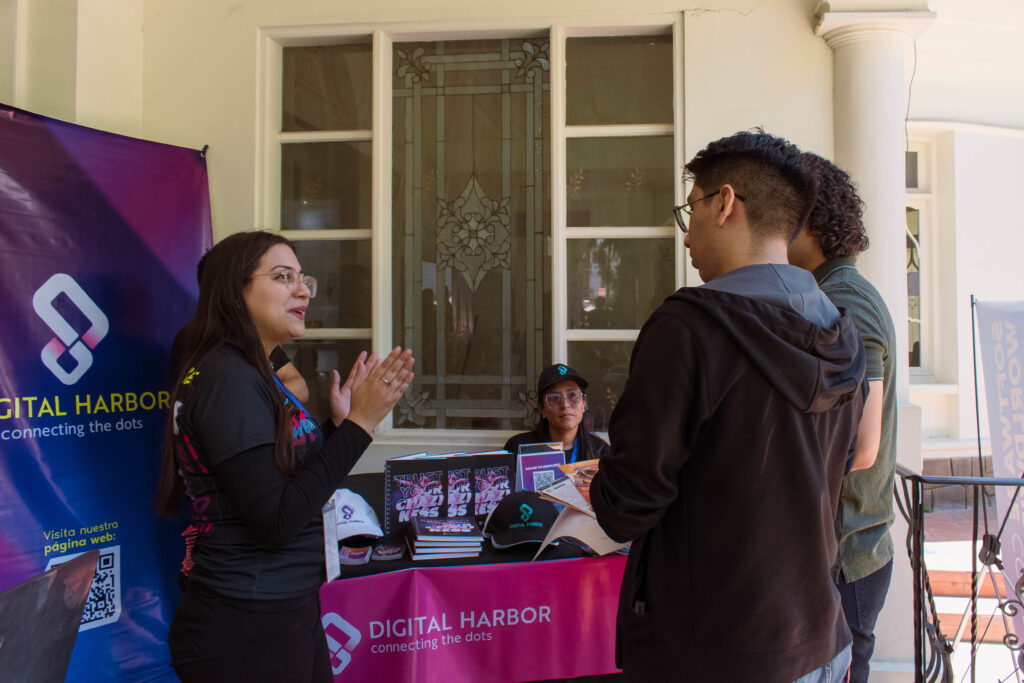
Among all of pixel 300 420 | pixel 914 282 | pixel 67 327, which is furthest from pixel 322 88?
pixel 914 282

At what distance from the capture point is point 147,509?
2873 millimetres

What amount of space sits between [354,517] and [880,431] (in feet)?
5.87

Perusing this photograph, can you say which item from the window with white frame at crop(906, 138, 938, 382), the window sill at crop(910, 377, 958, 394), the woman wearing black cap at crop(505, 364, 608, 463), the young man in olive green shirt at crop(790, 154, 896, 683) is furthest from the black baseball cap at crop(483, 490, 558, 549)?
the window with white frame at crop(906, 138, 938, 382)

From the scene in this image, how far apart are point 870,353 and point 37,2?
3.87 meters

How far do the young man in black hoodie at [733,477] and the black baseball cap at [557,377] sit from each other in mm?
1892

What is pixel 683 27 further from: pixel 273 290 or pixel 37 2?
pixel 37 2

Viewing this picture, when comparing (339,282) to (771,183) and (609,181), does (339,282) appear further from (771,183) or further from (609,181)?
(771,183)

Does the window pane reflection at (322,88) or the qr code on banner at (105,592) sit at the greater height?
the window pane reflection at (322,88)

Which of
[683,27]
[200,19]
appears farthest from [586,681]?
[200,19]

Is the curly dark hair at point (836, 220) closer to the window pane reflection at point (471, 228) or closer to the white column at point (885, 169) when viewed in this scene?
the white column at point (885, 169)

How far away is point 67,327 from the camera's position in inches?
104

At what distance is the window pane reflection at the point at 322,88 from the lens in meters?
3.69

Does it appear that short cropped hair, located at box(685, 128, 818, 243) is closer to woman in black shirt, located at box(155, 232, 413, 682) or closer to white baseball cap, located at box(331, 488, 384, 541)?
woman in black shirt, located at box(155, 232, 413, 682)

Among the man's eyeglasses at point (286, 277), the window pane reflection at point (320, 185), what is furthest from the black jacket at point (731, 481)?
the window pane reflection at point (320, 185)
